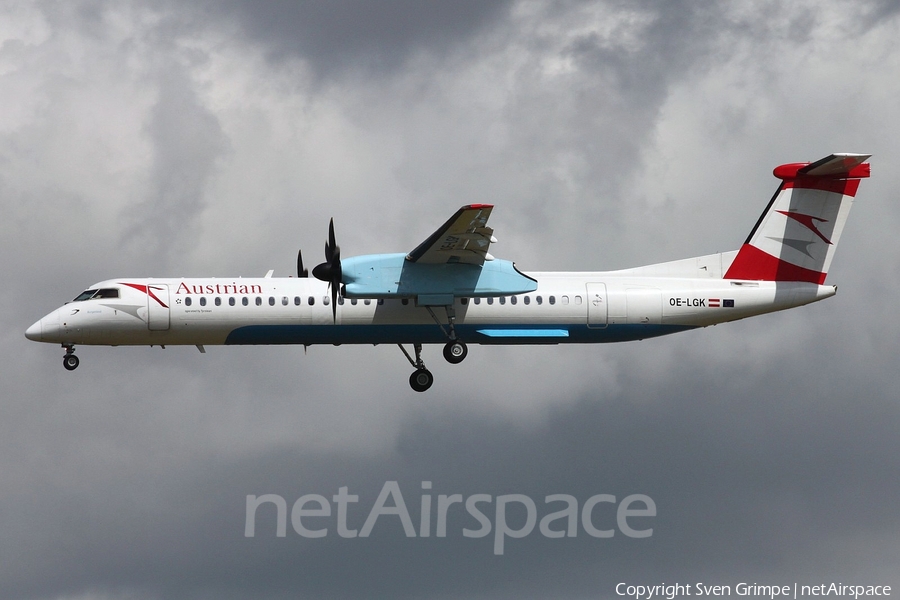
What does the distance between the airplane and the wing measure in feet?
0.19

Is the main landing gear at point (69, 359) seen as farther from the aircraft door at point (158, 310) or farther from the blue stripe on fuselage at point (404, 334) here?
the blue stripe on fuselage at point (404, 334)

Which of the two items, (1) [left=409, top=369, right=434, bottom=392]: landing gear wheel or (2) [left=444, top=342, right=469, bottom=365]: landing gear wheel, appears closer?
(2) [left=444, top=342, right=469, bottom=365]: landing gear wheel

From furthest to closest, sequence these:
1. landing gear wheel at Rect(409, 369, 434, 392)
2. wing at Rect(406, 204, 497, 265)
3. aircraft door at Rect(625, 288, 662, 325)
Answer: landing gear wheel at Rect(409, 369, 434, 392), aircraft door at Rect(625, 288, 662, 325), wing at Rect(406, 204, 497, 265)

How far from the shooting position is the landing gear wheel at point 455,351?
31.9m

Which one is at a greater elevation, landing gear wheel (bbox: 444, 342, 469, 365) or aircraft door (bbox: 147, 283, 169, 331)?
aircraft door (bbox: 147, 283, 169, 331)

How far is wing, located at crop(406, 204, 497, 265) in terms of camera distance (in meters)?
28.5

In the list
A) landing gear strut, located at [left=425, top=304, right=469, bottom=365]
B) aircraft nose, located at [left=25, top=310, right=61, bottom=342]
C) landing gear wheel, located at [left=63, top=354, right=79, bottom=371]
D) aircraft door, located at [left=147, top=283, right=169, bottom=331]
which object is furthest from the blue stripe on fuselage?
aircraft nose, located at [left=25, top=310, right=61, bottom=342]

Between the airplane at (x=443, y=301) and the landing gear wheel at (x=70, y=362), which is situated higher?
the airplane at (x=443, y=301)

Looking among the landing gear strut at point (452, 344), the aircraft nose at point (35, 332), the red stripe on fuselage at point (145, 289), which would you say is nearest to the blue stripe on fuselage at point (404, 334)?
the landing gear strut at point (452, 344)

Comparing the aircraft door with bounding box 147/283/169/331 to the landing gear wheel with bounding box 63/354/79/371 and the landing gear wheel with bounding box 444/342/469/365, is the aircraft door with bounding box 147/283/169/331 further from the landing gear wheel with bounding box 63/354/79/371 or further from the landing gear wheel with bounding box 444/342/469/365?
the landing gear wheel with bounding box 444/342/469/365

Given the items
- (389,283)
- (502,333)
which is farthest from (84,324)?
(502,333)

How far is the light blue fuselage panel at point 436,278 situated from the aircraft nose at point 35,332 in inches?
360

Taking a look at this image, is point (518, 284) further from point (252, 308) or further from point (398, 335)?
point (252, 308)

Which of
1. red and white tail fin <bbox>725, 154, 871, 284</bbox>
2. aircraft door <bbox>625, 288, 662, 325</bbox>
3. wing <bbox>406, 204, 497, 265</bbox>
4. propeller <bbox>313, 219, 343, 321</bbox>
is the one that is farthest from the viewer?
red and white tail fin <bbox>725, 154, 871, 284</bbox>
